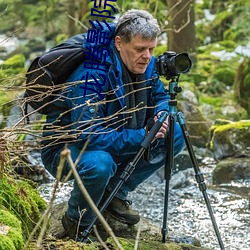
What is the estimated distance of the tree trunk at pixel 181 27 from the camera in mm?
10426

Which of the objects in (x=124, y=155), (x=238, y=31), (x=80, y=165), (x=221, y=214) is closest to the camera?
(x=80, y=165)

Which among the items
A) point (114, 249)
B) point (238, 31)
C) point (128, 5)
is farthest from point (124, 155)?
point (238, 31)

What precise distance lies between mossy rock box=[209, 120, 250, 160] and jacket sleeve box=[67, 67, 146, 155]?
368cm

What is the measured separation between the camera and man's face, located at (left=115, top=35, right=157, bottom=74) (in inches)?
138

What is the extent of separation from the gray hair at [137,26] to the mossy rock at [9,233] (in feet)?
4.09

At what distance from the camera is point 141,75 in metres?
3.67

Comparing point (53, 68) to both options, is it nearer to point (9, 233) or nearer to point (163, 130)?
point (163, 130)

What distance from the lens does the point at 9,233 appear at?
2.55 meters

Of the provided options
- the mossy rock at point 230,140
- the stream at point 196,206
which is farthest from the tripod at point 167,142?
the mossy rock at point 230,140

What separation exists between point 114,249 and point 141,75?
1131 mm

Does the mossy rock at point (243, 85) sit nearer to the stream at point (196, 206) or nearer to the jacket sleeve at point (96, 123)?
the stream at point (196, 206)

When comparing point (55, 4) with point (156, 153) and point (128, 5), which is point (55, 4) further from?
point (156, 153)

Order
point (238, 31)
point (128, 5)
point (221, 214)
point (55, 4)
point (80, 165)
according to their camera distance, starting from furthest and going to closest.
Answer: point (55, 4)
point (238, 31)
point (128, 5)
point (221, 214)
point (80, 165)

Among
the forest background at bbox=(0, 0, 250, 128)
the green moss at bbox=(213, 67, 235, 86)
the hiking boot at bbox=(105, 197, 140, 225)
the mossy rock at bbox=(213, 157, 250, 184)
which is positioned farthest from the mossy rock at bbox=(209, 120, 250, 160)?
the green moss at bbox=(213, 67, 235, 86)
